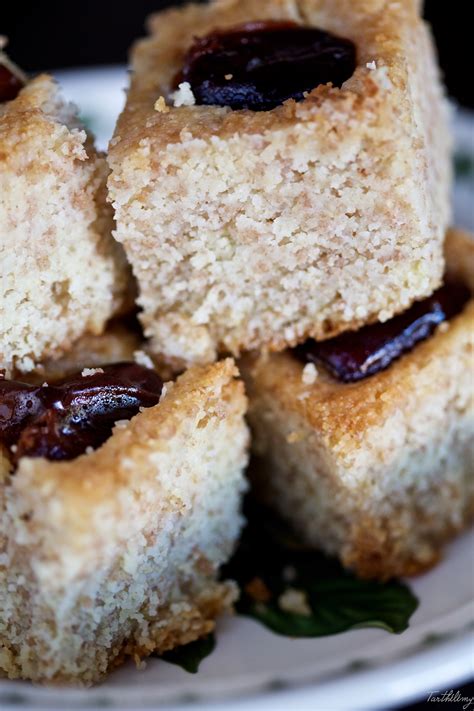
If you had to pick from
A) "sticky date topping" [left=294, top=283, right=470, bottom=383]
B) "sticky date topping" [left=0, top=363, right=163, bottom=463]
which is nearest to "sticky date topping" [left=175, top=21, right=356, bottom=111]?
"sticky date topping" [left=294, top=283, right=470, bottom=383]

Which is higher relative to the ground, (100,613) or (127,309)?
(127,309)

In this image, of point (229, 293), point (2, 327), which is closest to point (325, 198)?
point (229, 293)

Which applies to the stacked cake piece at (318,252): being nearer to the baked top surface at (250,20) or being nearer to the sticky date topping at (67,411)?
the baked top surface at (250,20)

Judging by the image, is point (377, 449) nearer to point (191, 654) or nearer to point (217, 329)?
point (217, 329)

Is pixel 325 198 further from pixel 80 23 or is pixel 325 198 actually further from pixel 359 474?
pixel 80 23

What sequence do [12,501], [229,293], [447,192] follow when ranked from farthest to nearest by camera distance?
[447,192] → [229,293] → [12,501]
